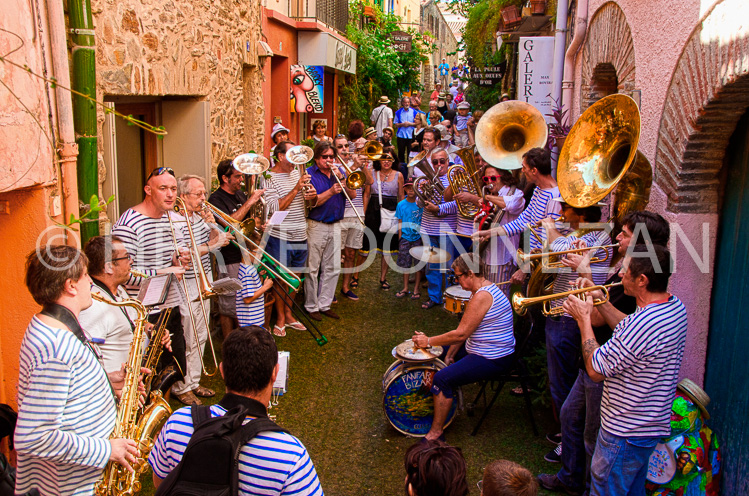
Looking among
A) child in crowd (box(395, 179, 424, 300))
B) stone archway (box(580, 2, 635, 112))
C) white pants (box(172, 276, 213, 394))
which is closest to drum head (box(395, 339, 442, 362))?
white pants (box(172, 276, 213, 394))

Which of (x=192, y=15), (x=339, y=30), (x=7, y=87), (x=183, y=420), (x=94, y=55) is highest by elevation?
(x=339, y=30)

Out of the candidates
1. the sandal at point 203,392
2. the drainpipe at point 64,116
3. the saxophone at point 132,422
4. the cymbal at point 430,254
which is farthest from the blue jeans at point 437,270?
the saxophone at point 132,422

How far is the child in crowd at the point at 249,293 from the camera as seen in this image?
19.4 ft

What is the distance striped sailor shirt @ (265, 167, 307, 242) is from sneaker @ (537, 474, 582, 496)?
3.80 m

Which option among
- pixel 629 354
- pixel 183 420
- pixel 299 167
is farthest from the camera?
pixel 299 167

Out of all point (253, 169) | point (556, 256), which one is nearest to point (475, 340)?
point (556, 256)

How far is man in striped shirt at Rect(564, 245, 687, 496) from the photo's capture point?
329cm

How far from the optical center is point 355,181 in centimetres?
773

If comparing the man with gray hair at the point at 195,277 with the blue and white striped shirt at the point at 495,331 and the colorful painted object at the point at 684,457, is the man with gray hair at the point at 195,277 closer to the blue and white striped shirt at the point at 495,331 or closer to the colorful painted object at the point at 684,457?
the blue and white striped shirt at the point at 495,331

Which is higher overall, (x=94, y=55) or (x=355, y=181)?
(x=94, y=55)

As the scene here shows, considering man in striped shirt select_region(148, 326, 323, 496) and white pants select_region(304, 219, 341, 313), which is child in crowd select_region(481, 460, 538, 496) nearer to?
man in striped shirt select_region(148, 326, 323, 496)

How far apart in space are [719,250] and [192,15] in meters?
5.36

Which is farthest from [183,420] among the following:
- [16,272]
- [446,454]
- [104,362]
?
[16,272]

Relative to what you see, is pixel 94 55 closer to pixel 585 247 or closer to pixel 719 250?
pixel 585 247
